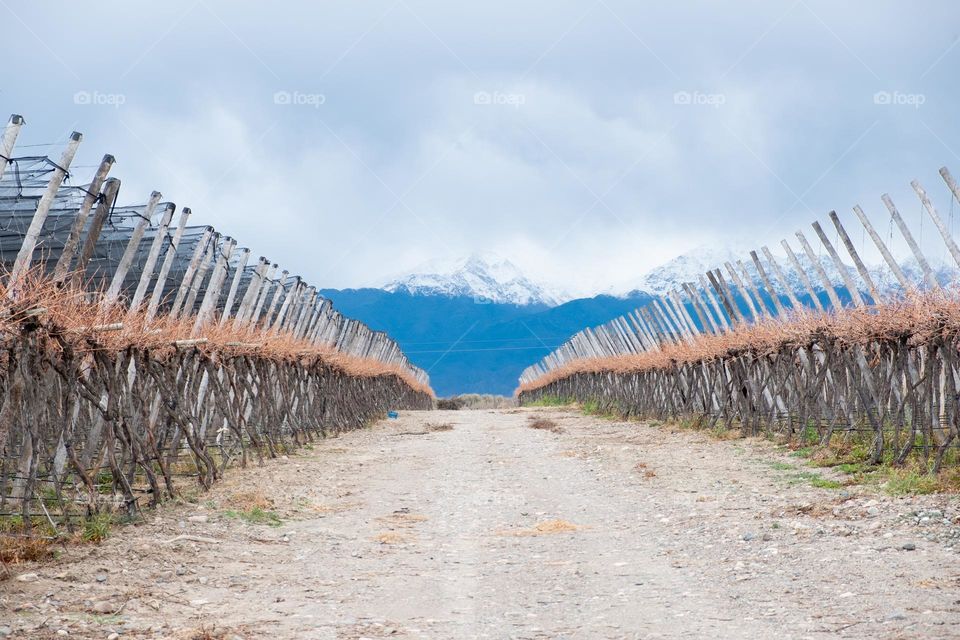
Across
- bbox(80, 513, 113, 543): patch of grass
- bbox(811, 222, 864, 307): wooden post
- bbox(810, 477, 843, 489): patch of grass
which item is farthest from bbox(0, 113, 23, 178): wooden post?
bbox(811, 222, 864, 307): wooden post

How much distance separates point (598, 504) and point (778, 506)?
6.98 feet

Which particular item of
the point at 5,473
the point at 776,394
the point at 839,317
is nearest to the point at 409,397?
the point at 776,394

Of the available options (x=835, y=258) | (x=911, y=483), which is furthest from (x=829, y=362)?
(x=911, y=483)

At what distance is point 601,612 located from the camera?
5.80 m

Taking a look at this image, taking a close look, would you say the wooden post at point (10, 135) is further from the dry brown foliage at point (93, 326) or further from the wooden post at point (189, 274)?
the wooden post at point (189, 274)

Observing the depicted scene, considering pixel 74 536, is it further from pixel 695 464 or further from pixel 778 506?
pixel 695 464

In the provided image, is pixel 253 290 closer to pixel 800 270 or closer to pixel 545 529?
pixel 800 270

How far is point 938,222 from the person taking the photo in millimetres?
12602

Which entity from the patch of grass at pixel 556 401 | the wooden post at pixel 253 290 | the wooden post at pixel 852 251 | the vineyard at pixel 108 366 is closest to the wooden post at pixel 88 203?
the vineyard at pixel 108 366

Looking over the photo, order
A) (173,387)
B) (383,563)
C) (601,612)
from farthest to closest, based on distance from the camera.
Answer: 1. (173,387)
2. (383,563)
3. (601,612)

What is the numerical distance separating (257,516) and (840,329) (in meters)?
9.17

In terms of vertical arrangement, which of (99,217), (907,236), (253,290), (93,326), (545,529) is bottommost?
(545,529)

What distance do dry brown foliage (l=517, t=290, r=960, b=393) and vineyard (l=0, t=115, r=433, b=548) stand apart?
9376mm

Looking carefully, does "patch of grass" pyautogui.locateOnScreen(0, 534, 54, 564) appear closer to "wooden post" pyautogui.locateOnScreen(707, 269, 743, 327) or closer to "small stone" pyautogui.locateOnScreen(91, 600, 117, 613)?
"small stone" pyautogui.locateOnScreen(91, 600, 117, 613)
